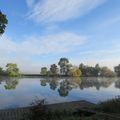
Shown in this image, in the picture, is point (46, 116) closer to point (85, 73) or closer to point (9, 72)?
point (9, 72)

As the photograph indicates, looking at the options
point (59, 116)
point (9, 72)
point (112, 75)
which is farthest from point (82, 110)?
point (112, 75)

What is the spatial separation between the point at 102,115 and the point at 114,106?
150 cm

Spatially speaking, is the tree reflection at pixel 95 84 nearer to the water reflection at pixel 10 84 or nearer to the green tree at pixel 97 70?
the water reflection at pixel 10 84

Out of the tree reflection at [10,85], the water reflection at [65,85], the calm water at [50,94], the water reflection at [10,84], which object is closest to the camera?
the calm water at [50,94]

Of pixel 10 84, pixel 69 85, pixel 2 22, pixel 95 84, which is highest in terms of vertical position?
pixel 2 22

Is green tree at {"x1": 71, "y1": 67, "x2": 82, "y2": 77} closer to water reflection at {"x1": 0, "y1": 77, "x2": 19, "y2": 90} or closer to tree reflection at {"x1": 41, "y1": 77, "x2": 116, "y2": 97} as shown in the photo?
tree reflection at {"x1": 41, "y1": 77, "x2": 116, "y2": 97}

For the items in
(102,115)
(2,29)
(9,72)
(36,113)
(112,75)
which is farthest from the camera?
(112,75)

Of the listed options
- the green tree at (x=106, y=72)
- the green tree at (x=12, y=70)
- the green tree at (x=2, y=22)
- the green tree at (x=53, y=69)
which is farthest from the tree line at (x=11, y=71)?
the green tree at (x=2, y=22)

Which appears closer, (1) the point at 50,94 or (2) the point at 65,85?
(1) the point at 50,94

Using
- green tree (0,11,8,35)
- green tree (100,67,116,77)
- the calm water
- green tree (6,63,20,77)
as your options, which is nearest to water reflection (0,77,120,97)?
the calm water

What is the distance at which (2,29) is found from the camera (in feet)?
50.3

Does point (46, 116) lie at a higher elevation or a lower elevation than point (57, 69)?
lower

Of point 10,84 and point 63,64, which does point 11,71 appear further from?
point 10,84

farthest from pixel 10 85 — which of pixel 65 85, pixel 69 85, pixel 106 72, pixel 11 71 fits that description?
pixel 106 72
